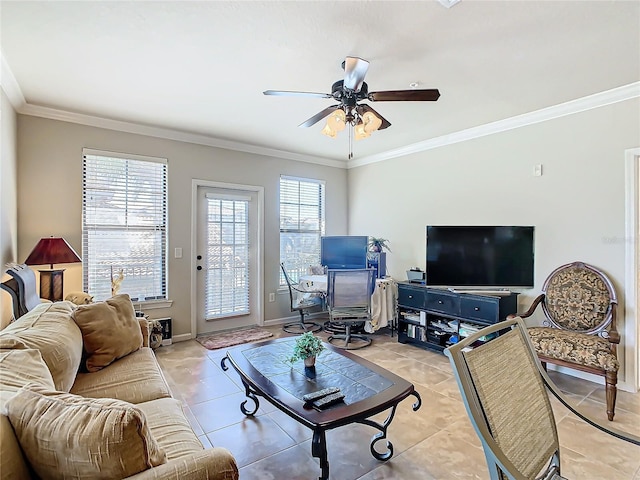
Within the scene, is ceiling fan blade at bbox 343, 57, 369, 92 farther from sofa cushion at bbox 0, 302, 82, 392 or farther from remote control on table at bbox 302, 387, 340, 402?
sofa cushion at bbox 0, 302, 82, 392

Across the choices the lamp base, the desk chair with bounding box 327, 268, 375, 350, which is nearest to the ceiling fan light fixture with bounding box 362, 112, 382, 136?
the desk chair with bounding box 327, 268, 375, 350

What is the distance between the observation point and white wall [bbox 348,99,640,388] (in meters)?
3.12

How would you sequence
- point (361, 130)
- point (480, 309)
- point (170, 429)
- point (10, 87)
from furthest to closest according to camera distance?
point (480, 309) → point (10, 87) → point (361, 130) → point (170, 429)

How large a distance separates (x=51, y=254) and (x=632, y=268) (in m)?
5.18

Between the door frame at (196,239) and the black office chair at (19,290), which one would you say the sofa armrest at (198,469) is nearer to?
the black office chair at (19,290)

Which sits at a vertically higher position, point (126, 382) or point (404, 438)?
point (126, 382)

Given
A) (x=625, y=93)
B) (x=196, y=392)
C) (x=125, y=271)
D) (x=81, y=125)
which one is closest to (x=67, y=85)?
(x=81, y=125)

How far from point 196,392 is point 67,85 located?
289 cm

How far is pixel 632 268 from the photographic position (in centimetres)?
301

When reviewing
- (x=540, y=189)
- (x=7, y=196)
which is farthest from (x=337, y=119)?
(x=7, y=196)

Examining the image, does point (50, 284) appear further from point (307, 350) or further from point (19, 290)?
point (307, 350)

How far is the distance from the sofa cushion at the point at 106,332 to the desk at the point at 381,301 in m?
2.63

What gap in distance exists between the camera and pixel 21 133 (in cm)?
346

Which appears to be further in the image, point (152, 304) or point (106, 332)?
point (152, 304)
